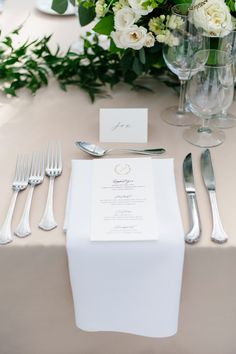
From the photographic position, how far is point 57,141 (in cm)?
115

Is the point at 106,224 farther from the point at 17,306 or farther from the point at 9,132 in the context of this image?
the point at 9,132

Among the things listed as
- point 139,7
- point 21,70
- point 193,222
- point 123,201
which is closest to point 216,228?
point 193,222

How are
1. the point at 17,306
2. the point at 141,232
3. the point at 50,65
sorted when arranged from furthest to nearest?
1. the point at 50,65
2. the point at 17,306
3. the point at 141,232

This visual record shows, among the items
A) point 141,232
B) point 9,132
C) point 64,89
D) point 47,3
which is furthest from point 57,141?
point 47,3

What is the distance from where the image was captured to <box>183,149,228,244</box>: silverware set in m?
0.87

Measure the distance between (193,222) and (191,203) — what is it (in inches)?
2.1

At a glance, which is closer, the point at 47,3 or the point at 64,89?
the point at 64,89

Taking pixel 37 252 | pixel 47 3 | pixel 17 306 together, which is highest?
pixel 47 3

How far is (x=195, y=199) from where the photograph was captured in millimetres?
952

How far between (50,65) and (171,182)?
2.18 ft

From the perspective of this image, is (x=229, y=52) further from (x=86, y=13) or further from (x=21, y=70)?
(x=21, y=70)

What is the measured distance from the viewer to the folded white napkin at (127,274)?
2.82 feet

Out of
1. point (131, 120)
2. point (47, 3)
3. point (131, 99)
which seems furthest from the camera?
point (47, 3)

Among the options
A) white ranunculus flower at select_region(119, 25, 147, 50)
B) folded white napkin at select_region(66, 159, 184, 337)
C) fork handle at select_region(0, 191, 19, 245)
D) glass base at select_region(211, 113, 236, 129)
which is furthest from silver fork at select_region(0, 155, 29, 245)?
glass base at select_region(211, 113, 236, 129)
